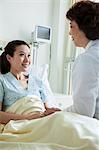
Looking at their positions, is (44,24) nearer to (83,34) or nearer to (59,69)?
(59,69)

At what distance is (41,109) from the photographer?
80.4 inches

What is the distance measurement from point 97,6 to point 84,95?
52 cm

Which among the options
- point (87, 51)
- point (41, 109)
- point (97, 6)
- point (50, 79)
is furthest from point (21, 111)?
point (50, 79)

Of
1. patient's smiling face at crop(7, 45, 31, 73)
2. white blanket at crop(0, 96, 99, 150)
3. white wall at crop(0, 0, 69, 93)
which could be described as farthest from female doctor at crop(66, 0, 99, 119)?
white wall at crop(0, 0, 69, 93)

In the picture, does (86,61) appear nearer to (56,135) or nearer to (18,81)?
(56,135)

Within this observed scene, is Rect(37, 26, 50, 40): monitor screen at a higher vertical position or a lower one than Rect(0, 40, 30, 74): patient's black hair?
higher

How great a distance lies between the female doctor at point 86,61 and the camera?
4.91 ft

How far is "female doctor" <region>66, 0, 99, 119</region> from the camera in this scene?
150 cm

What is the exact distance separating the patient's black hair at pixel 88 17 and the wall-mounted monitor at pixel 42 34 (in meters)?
1.53

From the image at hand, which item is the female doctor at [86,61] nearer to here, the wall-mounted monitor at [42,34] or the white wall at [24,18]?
the wall-mounted monitor at [42,34]

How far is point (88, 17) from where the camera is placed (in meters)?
1.61

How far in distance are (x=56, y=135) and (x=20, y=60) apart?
1.03 metres

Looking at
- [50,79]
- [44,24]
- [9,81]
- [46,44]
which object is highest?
[44,24]

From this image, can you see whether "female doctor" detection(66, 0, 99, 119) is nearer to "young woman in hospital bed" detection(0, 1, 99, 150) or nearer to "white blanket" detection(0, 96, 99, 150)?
"young woman in hospital bed" detection(0, 1, 99, 150)
